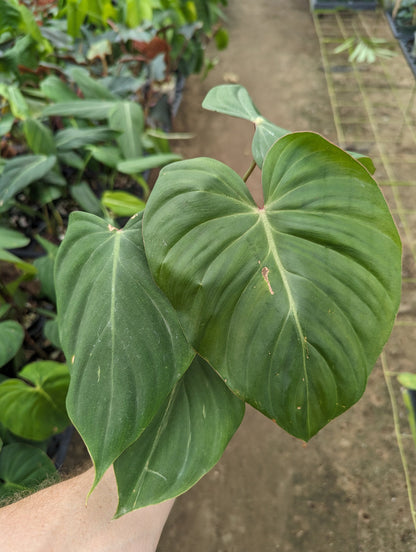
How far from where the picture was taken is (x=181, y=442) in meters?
0.64

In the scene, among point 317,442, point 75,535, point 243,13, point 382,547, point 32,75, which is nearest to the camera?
point 75,535

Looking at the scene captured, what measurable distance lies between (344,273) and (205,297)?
16 centimetres

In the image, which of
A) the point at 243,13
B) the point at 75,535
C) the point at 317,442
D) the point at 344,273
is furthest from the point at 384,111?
the point at 75,535

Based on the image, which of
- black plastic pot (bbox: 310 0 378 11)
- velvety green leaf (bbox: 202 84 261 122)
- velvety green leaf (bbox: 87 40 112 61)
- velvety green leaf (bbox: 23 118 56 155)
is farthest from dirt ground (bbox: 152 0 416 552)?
black plastic pot (bbox: 310 0 378 11)

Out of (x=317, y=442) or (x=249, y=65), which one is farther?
(x=249, y=65)

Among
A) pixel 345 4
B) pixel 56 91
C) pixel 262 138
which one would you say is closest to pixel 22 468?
pixel 262 138

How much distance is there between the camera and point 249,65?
119 inches

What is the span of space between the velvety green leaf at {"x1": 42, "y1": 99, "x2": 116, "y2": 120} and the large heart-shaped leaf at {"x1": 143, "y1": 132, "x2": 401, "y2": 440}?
906 millimetres

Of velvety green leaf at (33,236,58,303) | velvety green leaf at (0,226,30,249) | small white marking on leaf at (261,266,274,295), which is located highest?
small white marking on leaf at (261,266,274,295)

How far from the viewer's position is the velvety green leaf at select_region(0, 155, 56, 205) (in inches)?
48.4

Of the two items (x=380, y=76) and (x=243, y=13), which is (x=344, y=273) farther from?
(x=243, y=13)

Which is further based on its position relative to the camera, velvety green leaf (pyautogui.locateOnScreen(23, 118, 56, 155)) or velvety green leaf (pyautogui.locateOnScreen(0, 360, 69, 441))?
velvety green leaf (pyautogui.locateOnScreen(23, 118, 56, 155))

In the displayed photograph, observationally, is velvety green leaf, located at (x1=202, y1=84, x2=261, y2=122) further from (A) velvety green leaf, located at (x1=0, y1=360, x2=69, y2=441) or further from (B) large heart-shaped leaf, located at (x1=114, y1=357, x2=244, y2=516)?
(A) velvety green leaf, located at (x1=0, y1=360, x2=69, y2=441)

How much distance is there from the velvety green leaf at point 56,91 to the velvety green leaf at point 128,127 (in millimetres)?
180
